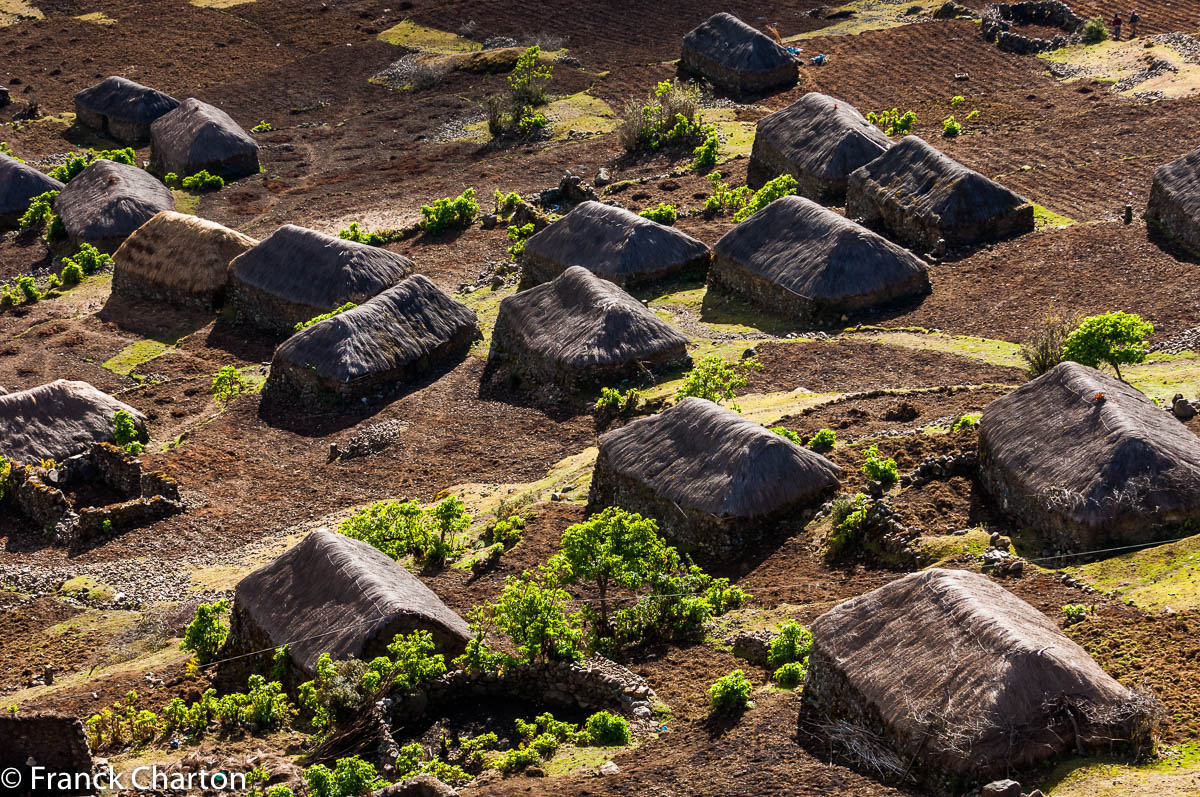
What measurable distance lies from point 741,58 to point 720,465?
103 ft

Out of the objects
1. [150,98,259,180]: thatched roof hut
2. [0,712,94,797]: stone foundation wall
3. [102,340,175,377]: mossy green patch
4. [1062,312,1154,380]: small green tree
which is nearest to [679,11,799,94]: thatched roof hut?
[150,98,259,180]: thatched roof hut

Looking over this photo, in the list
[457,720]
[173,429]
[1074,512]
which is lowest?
[173,429]

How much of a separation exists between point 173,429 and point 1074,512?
21024mm

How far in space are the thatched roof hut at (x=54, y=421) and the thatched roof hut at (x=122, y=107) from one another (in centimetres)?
2356

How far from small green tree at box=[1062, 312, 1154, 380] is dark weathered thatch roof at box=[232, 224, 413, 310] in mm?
18028

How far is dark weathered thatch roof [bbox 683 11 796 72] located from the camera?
5122cm

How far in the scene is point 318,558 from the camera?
21688mm

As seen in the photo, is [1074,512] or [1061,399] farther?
[1061,399]

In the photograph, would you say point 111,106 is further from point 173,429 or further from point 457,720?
point 457,720

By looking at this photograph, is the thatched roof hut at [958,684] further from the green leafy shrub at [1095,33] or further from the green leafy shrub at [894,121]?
the green leafy shrub at [1095,33]

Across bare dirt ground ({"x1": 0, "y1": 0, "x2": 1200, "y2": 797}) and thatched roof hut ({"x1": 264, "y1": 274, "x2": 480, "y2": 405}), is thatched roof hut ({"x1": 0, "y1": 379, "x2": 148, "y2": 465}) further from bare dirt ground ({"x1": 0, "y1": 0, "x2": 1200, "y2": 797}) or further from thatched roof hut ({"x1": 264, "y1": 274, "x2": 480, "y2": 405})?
thatched roof hut ({"x1": 264, "y1": 274, "x2": 480, "y2": 405})

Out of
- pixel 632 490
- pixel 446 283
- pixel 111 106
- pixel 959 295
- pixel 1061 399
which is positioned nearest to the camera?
pixel 1061 399

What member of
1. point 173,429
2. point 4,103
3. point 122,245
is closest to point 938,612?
point 173,429

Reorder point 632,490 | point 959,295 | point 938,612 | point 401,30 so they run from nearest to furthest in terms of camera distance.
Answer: point 938,612 < point 632,490 < point 959,295 < point 401,30
